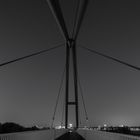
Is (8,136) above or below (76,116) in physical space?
below

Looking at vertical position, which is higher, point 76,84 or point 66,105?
point 76,84

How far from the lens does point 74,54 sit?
28.2m

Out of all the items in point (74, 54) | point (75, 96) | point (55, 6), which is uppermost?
point (74, 54)

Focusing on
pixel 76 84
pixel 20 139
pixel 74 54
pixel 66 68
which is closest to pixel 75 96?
pixel 76 84

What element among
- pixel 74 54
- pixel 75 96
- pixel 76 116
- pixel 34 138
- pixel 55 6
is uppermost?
pixel 74 54

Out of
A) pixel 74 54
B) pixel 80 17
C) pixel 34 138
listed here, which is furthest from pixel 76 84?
pixel 34 138

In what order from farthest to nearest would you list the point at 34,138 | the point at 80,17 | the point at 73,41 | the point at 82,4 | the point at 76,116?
the point at 76,116 → the point at 73,41 → the point at 80,17 → the point at 82,4 → the point at 34,138

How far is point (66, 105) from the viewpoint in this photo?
107 ft

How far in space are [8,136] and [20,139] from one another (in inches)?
33.7

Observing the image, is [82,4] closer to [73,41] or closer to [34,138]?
[34,138]

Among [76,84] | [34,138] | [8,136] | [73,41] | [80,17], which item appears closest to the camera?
[8,136]

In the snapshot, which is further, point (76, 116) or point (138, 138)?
point (76, 116)

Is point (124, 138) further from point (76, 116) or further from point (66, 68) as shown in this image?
point (76, 116)

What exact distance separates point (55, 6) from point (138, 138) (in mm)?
9443
